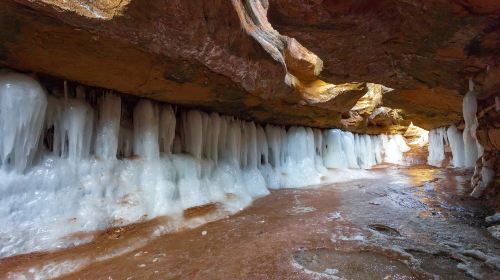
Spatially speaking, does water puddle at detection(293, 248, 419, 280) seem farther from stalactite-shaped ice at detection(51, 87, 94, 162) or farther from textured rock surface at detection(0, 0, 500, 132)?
stalactite-shaped ice at detection(51, 87, 94, 162)

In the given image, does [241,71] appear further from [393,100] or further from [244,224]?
[393,100]

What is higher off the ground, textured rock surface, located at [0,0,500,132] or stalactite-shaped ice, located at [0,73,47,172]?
textured rock surface, located at [0,0,500,132]

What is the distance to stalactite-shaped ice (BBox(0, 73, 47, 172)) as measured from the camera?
13.2 ft

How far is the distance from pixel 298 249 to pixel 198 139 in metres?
4.32

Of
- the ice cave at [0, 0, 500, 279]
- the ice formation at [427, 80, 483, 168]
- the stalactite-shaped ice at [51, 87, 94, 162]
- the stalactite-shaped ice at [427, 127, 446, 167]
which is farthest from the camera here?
the stalactite-shaped ice at [427, 127, 446, 167]

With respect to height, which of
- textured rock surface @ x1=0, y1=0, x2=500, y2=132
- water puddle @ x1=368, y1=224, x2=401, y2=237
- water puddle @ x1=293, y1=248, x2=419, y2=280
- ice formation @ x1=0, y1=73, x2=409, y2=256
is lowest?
water puddle @ x1=293, y1=248, x2=419, y2=280

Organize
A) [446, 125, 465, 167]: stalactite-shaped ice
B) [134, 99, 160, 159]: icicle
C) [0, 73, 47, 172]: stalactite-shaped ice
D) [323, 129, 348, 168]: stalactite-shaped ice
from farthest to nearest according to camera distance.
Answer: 1. [323, 129, 348, 168]: stalactite-shaped ice
2. [446, 125, 465, 167]: stalactite-shaped ice
3. [134, 99, 160, 159]: icicle
4. [0, 73, 47, 172]: stalactite-shaped ice

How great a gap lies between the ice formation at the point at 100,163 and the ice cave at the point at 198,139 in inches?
1.0

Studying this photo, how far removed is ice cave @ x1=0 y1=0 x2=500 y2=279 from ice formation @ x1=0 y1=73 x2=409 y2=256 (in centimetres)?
2

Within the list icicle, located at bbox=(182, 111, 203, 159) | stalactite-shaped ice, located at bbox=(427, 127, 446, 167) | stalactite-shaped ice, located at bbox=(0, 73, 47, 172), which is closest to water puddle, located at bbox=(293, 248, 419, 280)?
stalactite-shaped ice, located at bbox=(0, 73, 47, 172)

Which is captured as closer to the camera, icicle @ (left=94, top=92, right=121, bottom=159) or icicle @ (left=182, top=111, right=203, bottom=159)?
icicle @ (left=94, top=92, right=121, bottom=159)

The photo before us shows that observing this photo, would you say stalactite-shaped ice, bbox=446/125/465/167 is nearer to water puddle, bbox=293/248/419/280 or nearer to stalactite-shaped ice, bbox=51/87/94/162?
water puddle, bbox=293/248/419/280

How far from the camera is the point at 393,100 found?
28.3 ft

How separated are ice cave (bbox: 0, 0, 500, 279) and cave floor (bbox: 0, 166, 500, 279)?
32 millimetres
